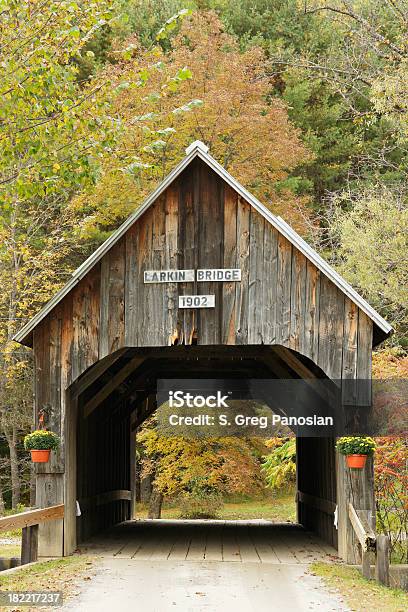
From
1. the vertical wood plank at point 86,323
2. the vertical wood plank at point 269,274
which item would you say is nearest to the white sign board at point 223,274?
the vertical wood plank at point 269,274

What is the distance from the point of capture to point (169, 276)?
10422 mm

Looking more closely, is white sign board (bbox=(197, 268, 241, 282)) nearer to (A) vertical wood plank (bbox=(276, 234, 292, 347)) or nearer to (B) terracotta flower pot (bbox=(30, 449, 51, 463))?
(A) vertical wood plank (bbox=(276, 234, 292, 347))

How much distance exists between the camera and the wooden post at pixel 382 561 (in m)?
8.57

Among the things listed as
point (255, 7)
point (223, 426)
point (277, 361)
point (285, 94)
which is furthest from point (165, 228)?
point (255, 7)

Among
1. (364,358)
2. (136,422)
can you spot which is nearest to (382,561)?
(364,358)

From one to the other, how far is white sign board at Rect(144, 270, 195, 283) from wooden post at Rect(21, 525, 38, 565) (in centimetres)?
303

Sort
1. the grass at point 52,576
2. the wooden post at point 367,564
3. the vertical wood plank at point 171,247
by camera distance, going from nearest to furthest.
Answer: the grass at point 52,576 → the wooden post at point 367,564 → the vertical wood plank at point 171,247

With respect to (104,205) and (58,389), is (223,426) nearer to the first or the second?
(104,205)

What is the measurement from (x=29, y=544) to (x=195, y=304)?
3.19 m

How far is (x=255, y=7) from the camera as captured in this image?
28.2m

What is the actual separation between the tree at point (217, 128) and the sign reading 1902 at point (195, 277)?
10.5 metres

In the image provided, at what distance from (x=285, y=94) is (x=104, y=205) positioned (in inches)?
287

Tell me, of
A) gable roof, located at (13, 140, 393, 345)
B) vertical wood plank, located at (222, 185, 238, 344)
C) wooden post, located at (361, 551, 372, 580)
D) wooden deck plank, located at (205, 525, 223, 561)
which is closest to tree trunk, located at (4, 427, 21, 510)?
wooden deck plank, located at (205, 525, 223, 561)

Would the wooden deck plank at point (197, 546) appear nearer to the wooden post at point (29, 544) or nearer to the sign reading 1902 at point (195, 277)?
the wooden post at point (29, 544)
